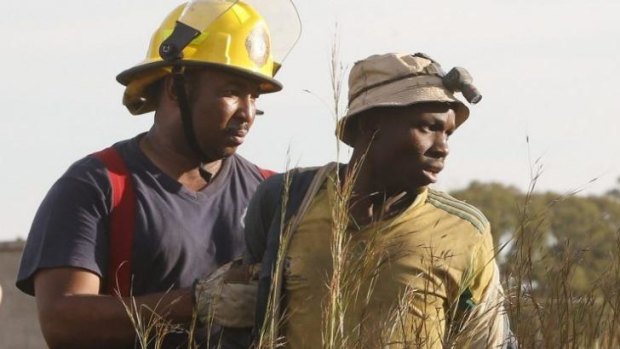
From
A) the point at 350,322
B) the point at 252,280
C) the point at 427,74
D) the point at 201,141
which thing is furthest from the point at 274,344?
the point at 201,141

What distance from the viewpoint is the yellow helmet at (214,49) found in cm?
611

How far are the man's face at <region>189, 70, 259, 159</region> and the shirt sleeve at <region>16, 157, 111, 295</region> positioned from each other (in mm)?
393

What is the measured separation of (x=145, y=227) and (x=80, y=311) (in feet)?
1.19

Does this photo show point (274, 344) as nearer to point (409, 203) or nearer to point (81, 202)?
point (409, 203)

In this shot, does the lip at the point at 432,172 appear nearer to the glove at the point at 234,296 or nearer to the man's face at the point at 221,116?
the glove at the point at 234,296

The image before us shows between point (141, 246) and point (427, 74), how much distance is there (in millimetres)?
1167

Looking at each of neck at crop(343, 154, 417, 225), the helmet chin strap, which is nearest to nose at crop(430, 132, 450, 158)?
neck at crop(343, 154, 417, 225)

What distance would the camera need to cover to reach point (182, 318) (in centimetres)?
534

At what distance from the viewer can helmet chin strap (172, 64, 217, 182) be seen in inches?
231

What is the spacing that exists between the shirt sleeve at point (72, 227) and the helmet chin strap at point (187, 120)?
361 millimetres

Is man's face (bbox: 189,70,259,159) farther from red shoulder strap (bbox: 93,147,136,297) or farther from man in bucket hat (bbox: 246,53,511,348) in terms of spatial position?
man in bucket hat (bbox: 246,53,511,348)

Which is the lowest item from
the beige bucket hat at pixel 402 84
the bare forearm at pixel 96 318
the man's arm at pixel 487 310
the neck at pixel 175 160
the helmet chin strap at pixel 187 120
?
the bare forearm at pixel 96 318

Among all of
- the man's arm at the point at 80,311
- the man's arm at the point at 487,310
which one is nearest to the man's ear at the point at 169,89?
the man's arm at the point at 80,311

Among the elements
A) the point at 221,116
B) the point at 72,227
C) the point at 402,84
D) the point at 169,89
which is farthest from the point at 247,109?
the point at 402,84
